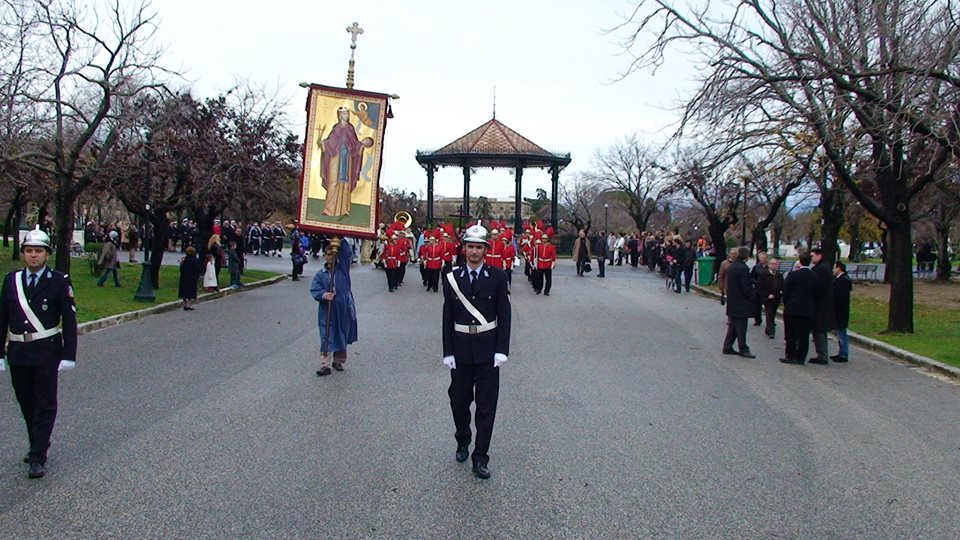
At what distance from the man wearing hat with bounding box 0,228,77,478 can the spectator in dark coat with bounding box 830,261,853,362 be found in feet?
35.5

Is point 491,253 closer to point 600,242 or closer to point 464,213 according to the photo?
point 600,242

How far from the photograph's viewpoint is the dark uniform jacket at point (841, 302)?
42.1ft

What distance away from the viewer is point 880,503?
5.70 metres

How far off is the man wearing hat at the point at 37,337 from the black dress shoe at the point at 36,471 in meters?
0.01

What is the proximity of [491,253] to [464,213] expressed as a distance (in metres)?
22.3

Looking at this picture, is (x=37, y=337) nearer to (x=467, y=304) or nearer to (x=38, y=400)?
(x=38, y=400)

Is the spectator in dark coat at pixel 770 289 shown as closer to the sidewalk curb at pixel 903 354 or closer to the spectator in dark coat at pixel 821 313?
the sidewalk curb at pixel 903 354

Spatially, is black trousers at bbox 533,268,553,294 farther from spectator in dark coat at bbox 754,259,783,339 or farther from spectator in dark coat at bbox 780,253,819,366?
spectator in dark coat at bbox 780,253,819,366

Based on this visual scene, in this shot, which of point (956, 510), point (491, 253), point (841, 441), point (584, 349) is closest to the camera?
point (956, 510)

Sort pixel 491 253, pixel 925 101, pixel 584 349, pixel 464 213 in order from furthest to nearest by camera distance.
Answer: pixel 464 213
pixel 491 253
pixel 925 101
pixel 584 349

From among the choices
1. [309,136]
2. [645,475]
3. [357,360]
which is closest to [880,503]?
[645,475]

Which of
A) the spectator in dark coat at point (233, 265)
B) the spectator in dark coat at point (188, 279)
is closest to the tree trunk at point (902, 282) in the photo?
the spectator in dark coat at point (188, 279)

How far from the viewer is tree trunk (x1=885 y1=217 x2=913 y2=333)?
51.3 ft

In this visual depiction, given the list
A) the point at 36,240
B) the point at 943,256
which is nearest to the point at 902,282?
the point at 36,240
